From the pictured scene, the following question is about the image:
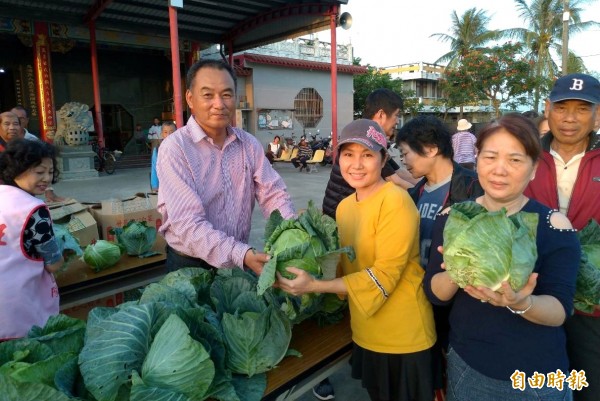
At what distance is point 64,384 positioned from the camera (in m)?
1.25

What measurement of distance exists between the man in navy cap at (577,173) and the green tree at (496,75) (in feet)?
68.7

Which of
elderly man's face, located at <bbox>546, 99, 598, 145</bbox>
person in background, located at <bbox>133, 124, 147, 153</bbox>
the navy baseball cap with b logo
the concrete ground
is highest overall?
person in background, located at <bbox>133, 124, 147, 153</bbox>

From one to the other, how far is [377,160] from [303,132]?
18475 mm

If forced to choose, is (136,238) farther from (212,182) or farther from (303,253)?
(303,253)

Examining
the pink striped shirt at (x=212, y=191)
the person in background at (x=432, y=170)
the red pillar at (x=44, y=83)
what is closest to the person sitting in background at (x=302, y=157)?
the red pillar at (x=44, y=83)

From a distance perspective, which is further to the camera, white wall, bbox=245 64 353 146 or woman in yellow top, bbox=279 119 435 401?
white wall, bbox=245 64 353 146

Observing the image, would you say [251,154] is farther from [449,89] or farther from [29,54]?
[449,89]

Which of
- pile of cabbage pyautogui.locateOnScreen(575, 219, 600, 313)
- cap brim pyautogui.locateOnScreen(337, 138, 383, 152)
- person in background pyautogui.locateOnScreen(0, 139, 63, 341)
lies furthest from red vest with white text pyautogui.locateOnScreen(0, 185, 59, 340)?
pile of cabbage pyautogui.locateOnScreen(575, 219, 600, 313)

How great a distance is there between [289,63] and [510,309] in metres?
18.0

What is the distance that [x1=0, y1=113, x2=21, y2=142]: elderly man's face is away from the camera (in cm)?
407

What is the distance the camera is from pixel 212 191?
2.12 meters

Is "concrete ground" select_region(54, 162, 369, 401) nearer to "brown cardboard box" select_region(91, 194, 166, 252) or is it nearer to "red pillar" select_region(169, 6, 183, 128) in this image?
"red pillar" select_region(169, 6, 183, 128)

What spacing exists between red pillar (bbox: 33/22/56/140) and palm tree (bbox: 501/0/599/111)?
23.6 meters

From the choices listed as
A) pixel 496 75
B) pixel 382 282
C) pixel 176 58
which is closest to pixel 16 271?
pixel 382 282
